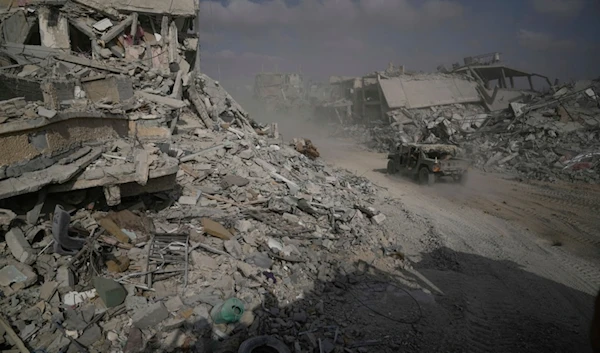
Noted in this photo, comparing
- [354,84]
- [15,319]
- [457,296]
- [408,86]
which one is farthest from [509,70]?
[15,319]

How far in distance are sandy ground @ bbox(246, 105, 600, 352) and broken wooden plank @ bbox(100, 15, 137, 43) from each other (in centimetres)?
1155

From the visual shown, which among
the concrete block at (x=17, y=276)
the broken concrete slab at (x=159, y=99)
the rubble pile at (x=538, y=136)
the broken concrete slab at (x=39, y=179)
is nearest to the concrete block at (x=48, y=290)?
the concrete block at (x=17, y=276)

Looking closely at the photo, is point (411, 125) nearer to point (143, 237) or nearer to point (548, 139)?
point (548, 139)

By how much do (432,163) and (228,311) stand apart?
10071mm

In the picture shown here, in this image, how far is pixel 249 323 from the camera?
4.21 meters

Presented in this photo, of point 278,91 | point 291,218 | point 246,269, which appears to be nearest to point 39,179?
point 246,269

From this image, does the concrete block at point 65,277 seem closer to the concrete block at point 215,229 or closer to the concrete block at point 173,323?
the concrete block at point 173,323

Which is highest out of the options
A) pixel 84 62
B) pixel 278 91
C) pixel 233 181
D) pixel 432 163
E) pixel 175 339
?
pixel 84 62

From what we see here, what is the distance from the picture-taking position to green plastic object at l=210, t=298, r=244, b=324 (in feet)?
13.6

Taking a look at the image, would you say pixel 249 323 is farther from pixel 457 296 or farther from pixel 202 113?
pixel 202 113

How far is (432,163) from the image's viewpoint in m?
12.0

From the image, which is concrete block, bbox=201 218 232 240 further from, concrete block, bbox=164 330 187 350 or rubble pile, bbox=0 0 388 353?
concrete block, bbox=164 330 187 350

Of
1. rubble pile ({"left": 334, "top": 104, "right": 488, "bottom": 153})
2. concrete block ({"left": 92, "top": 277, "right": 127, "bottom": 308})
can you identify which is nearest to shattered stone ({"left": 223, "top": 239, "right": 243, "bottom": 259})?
concrete block ({"left": 92, "top": 277, "right": 127, "bottom": 308})

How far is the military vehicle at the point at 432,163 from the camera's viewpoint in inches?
473
